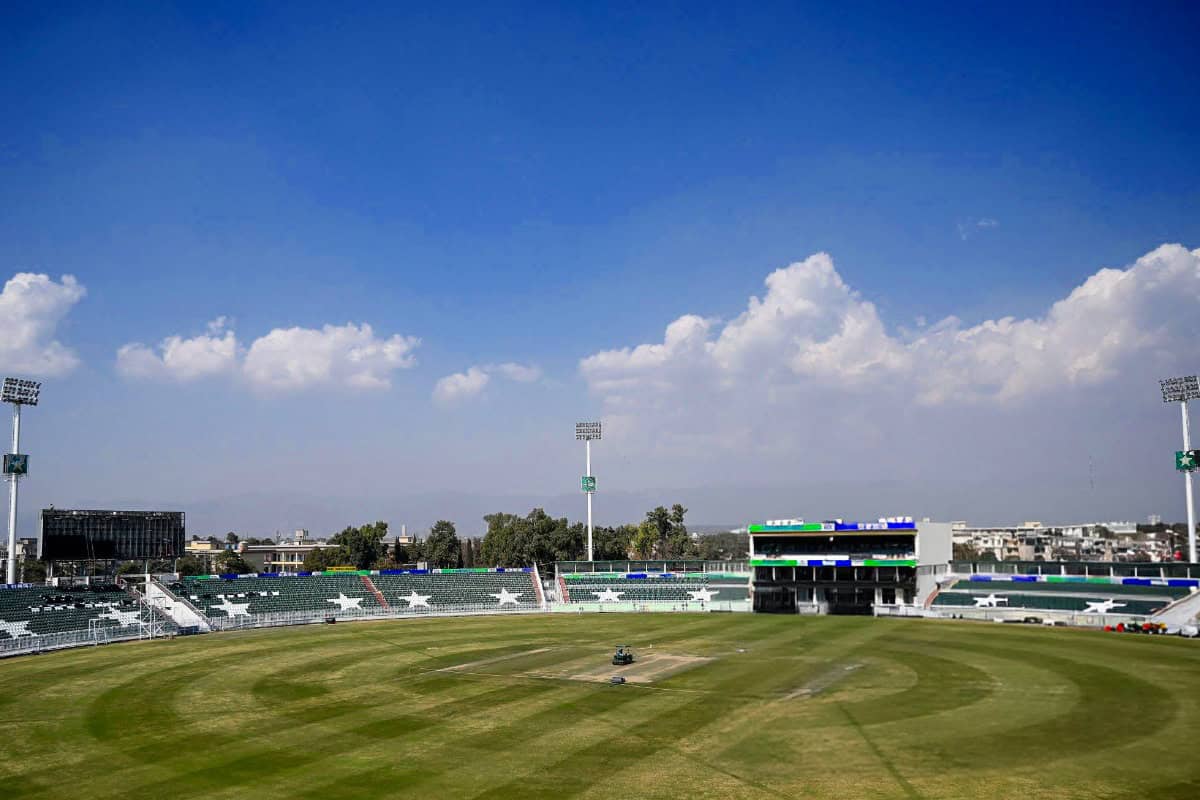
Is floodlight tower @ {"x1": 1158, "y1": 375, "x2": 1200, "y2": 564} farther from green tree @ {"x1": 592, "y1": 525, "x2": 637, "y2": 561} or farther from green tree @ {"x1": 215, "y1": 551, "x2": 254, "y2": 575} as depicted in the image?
green tree @ {"x1": 215, "y1": 551, "x2": 254, "y2": 575}

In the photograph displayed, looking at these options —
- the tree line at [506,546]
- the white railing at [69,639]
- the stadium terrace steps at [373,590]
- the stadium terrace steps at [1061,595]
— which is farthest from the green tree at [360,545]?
the stadium terrace steps at [1061,595]

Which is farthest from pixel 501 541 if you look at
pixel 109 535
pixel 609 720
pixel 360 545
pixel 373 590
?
pixel 609 720

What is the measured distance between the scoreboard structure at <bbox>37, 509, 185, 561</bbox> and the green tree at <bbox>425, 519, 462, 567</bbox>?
8043 cm

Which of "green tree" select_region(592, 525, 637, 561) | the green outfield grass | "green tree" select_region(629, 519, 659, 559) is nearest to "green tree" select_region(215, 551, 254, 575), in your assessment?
"green tree" select_region(592, 525, 637, 561)

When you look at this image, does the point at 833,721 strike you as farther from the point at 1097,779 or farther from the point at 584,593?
the point at 584,593

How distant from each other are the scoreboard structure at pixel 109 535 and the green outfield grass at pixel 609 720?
26601mm

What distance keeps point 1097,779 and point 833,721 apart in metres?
12.4

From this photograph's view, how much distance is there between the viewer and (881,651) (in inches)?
2633

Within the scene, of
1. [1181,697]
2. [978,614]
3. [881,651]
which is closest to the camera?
[1181,697]

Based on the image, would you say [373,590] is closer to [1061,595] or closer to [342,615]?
[342,615]

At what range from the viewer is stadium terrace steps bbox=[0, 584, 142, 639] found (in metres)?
77.7

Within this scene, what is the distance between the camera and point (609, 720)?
4319cm

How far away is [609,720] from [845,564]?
Answer: 6704cm

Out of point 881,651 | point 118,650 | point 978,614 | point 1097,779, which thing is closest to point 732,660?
point 881,651
